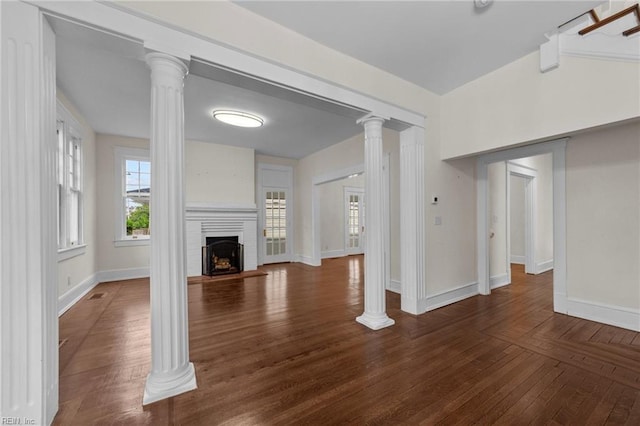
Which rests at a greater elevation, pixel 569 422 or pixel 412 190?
pixel 412 190

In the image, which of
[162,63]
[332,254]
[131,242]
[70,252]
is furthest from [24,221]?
[332,254]

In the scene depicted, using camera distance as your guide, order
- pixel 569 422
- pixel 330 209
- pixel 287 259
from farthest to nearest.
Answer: pixel 330 209, pixel 287 259, pixel 569 422

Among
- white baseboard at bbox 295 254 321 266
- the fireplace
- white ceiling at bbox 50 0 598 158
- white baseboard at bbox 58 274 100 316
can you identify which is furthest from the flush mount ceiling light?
white baseboard at bbox 295 254 321 266

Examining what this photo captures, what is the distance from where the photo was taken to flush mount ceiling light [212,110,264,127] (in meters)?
4.01

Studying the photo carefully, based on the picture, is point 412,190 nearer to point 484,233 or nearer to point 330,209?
point 484,233

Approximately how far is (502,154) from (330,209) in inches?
201

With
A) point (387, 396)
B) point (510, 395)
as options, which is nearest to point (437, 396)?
point (387, 396)

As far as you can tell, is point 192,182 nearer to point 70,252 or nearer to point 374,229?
point 70,252

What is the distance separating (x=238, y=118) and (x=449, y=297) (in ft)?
13.5

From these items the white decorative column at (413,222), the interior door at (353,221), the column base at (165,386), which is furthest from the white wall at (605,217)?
the interior door at (353,221)

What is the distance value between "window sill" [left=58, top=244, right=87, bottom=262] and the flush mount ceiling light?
9.10 ft

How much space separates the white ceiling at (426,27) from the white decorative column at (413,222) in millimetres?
876

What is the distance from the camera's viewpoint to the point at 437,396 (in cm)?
177

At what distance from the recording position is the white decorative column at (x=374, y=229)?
2.94 metres
